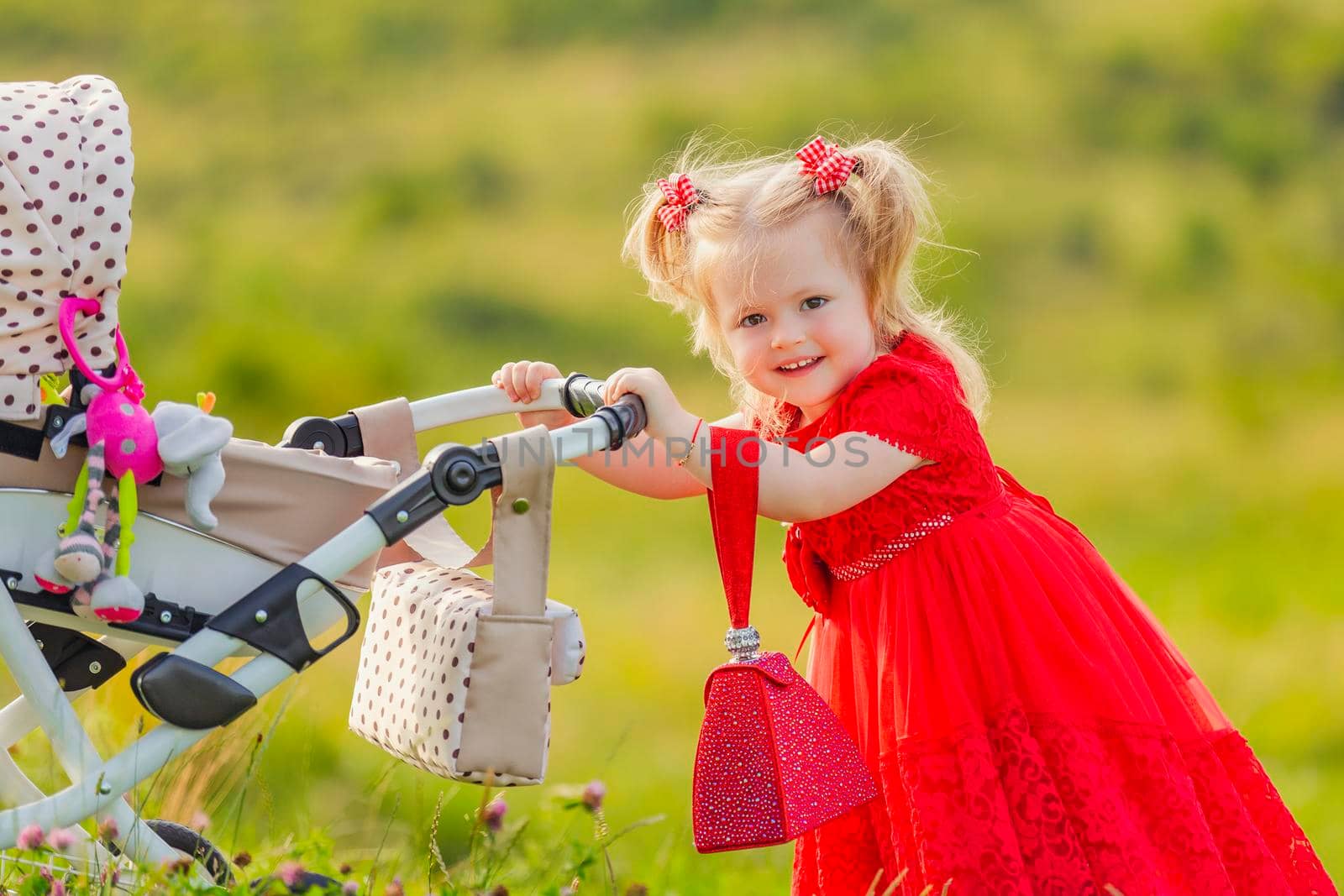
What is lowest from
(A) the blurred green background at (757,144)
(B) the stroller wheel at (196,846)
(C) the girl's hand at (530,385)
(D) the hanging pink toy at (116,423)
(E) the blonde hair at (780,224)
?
(B) the stroller wheel at (196,846)

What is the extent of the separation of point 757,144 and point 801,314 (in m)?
6.18

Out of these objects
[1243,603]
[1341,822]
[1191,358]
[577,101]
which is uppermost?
[577,101]

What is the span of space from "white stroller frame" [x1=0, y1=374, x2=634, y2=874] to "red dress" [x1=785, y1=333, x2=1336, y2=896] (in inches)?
20.2

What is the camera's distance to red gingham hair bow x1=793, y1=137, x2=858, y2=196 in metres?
2.13

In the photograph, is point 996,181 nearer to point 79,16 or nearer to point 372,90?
point 372,90

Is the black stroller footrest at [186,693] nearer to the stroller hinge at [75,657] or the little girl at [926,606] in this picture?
the stroller hinge at [75,657]

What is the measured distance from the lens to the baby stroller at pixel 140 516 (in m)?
1.72

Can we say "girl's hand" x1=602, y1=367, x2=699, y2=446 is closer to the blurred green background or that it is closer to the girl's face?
the girl's face

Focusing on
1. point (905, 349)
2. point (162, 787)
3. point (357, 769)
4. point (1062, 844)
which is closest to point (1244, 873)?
point (1062, 844)

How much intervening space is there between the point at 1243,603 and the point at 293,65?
7.38 m

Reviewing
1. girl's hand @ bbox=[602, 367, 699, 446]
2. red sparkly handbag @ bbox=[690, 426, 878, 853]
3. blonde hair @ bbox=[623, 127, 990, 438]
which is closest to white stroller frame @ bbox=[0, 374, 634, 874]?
girl's hand @ bbox=[602, 367, 699, 446]

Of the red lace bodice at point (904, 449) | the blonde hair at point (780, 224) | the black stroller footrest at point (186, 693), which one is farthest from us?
the blonde hair at point (780, 224)

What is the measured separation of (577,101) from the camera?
9781 mm

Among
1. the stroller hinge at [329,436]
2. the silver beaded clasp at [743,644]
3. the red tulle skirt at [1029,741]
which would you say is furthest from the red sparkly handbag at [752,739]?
the stroller hinge at [329,436]
